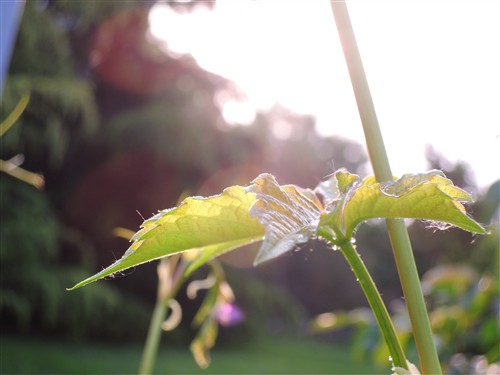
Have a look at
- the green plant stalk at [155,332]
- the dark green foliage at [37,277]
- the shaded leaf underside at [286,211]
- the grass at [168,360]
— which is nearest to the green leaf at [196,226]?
the shaded leaf underside at [286,211]

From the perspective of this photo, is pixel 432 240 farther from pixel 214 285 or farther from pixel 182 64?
pixel 214 285

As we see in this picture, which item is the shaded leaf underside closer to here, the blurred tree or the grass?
the grass

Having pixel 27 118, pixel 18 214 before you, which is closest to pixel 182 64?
pixel 27 118

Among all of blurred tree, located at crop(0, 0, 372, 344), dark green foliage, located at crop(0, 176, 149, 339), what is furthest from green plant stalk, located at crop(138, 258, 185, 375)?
dark green foliage, located at crop(0, 176, 149, 339)

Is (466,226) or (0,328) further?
(0,328)

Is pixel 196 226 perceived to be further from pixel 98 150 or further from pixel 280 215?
pixel 98 150

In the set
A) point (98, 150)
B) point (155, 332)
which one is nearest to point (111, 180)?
point (98, 150)
